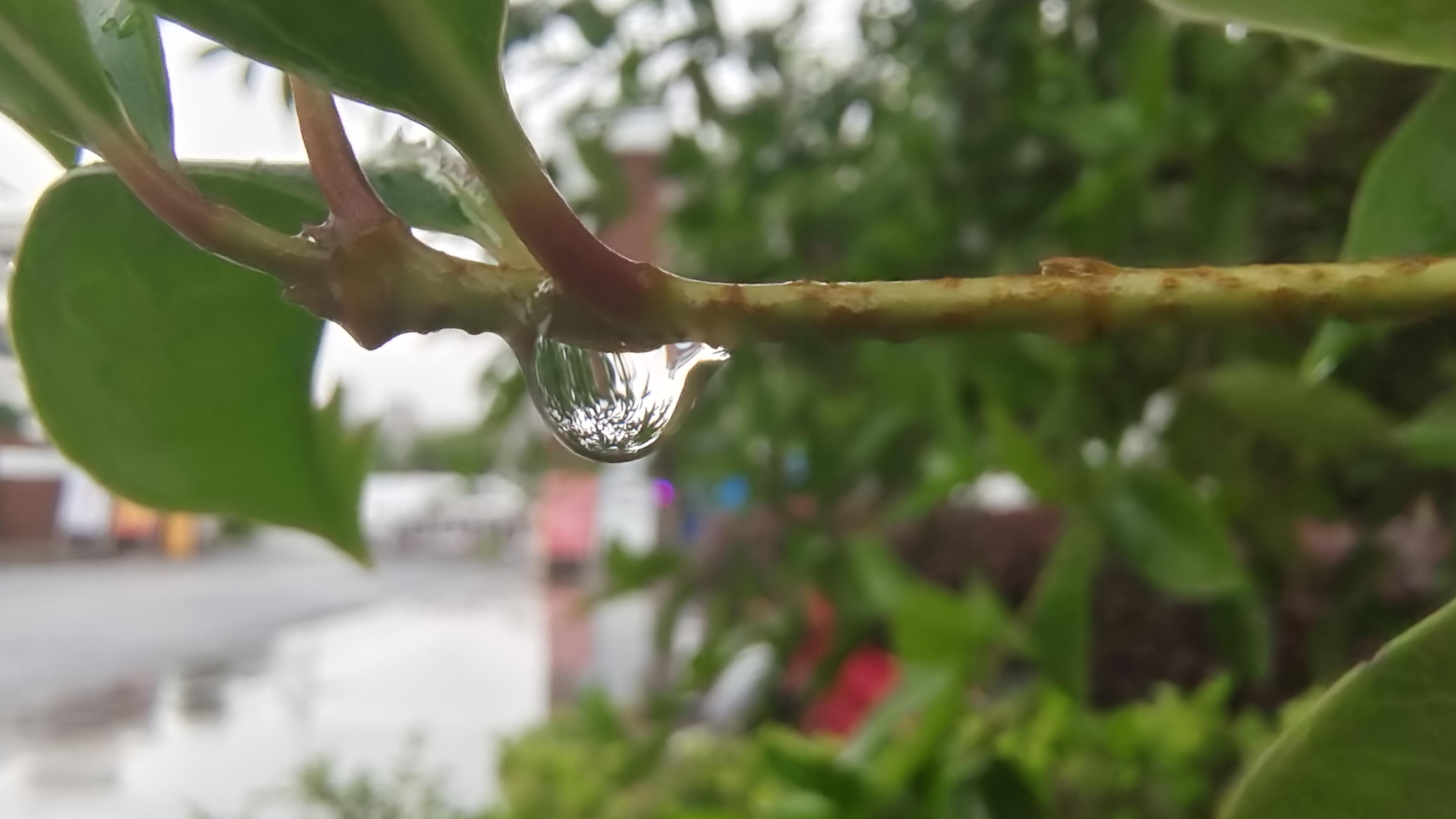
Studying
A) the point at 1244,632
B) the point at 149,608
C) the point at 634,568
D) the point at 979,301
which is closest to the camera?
the point at 979,301

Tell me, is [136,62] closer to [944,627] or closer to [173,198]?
[173,198]

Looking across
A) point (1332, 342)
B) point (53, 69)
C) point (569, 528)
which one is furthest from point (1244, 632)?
point (569, 528)

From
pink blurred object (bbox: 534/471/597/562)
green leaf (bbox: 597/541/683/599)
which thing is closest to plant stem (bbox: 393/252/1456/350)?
green leaf (bbox: 597/541/683/599)

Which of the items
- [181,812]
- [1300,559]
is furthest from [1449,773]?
[181,812]

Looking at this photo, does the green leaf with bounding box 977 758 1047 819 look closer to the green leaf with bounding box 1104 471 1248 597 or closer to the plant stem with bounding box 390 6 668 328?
the green leaf with bounding box 1104 471 1248 597

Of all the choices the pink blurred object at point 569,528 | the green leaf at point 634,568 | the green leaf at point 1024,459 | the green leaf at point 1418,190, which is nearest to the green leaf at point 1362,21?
the green leaf at point 1418,190

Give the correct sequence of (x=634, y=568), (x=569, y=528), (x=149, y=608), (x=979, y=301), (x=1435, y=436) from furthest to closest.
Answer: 1. (x=569, y=528)
2. (x=149, y=608)
3. (x=634, y=568)
4. (x=1435, y=436)
5. (x=979, y=301)
